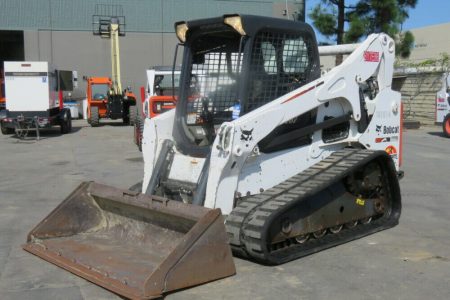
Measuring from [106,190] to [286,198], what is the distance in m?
1.88

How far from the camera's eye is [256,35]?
5.70 m

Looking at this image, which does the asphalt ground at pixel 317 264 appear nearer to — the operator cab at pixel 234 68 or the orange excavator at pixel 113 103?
the operator cab at pixel 234 68

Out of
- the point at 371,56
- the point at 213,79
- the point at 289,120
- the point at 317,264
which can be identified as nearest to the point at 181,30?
the point at 213,79

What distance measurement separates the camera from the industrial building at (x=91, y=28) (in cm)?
3200

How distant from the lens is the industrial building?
32.0m

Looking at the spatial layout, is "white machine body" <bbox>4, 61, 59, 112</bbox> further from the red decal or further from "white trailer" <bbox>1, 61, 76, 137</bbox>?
the red decal

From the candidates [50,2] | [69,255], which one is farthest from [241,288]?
[50,2]

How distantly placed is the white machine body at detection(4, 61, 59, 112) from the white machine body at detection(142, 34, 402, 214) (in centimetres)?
1406

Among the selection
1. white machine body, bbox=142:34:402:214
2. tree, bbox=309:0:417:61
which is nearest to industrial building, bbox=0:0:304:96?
tree, bbox=309:0:417:61

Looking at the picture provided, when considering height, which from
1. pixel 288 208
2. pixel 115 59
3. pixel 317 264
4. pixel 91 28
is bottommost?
pixel 317 264

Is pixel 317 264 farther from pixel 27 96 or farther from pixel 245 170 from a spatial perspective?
pixel 27 96

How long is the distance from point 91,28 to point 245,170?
29432 millimetres

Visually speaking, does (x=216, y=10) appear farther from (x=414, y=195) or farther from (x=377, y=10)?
(x=414, y=195)

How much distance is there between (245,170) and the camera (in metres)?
5.48
